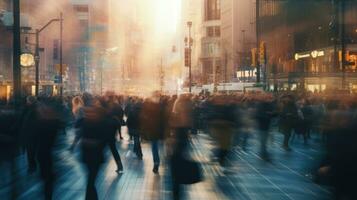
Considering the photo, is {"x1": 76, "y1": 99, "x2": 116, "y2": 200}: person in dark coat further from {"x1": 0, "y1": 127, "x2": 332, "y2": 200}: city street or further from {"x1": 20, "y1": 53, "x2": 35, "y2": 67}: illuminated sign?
{"x1": 20, "y1": 53, "x2": 35, "y2": 67}: illuminated sign

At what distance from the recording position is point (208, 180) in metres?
13.1

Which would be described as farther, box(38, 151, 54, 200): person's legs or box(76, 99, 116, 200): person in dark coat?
box(38, 151, 54, 200): person's legs

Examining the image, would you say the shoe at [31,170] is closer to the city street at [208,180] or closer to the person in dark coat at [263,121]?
the city street at [208,180]

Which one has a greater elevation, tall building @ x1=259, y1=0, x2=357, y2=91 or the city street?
tall building @ x1=259, y1=0, x2=357, y2=91

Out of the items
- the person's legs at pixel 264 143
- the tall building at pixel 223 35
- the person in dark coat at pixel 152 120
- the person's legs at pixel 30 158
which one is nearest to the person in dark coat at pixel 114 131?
the person in dark coat at pixel 152 120

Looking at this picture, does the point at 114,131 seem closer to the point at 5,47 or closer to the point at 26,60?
the point at 26,60

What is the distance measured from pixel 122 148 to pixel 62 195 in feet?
35.2

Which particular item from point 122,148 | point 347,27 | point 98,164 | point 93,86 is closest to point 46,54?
point 93,86

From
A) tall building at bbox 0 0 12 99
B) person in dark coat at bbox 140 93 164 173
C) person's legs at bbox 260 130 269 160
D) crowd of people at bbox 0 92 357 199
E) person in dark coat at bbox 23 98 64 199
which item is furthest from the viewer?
tall building at bbox 0 0 12 99

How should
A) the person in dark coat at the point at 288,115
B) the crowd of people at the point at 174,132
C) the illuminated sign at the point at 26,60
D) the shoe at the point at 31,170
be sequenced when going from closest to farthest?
the crowd of people at the point at 174,132 < the shoe at the point at 31,170 < the person in dark coat at the point at 288,115 < the illuminated sign at the point at 26,60

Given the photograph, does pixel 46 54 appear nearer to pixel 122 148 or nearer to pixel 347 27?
pixel 347 27

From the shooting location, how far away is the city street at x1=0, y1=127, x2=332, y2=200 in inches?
437

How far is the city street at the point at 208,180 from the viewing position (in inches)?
437

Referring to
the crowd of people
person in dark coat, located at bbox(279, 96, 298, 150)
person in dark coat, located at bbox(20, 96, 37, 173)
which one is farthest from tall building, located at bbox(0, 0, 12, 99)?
person in dark coat, located at bbox(20, 96, 37, 173)
